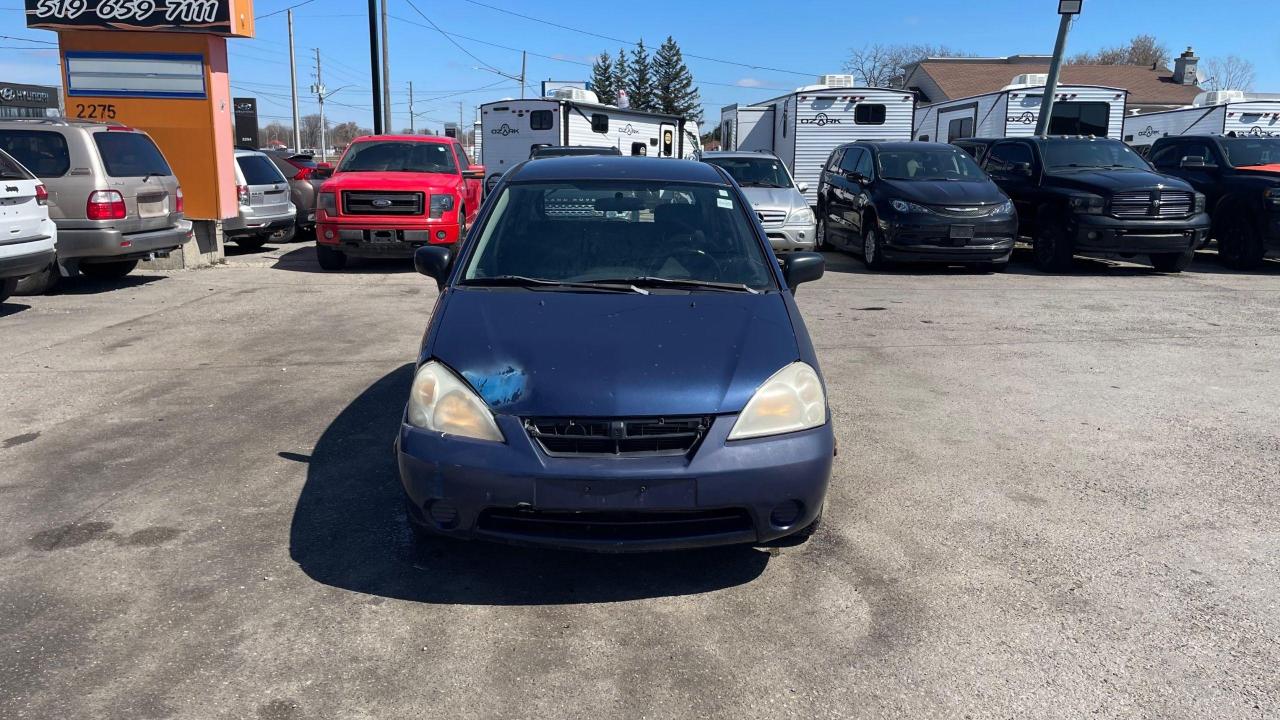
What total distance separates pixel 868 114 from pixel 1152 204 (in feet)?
32.0

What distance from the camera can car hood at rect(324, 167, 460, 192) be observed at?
12461 millimetres

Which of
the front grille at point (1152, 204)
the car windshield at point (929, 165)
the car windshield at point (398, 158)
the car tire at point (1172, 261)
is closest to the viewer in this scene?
the front grille at point (1152, 204)

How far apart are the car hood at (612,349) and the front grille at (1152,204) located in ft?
33.3

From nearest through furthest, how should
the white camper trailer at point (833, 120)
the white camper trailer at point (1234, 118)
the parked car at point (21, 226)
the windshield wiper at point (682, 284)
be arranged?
the windshield wiper at point (682, 284) < the parked car at point (21, 226) < the white camper trailer at point (833, 120) < the white camper trailer at point (1234, 118)

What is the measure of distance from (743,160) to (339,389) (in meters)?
9.44

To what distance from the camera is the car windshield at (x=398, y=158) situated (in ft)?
44.2

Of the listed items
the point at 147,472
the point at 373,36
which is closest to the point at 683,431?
the point at 147,472

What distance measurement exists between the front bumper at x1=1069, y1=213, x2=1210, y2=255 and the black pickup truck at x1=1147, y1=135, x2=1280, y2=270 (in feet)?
4.01

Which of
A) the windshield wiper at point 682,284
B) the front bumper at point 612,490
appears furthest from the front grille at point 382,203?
the front bumper at point 612,490

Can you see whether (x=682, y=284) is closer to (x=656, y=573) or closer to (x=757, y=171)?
(x=656, y=573)

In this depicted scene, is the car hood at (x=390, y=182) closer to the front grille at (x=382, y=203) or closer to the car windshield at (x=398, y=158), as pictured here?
the front grille at (x=382, y=203)

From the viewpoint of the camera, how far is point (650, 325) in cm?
379

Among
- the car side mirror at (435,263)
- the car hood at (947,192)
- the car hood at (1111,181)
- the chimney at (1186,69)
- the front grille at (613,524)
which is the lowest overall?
the front grille at (613,524)

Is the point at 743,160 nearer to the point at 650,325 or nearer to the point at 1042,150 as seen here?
the point at 1042,150
